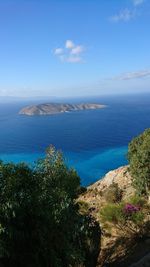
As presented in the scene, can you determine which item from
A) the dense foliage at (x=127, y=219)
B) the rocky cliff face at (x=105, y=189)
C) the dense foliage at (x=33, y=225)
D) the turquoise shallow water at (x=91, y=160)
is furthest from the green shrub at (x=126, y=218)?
the turquoise shallow water at (x=91, y=160)

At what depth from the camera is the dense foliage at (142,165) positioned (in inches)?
1197

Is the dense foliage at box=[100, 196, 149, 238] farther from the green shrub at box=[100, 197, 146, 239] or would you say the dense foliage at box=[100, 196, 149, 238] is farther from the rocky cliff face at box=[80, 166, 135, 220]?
the rocky cliff face at box=[80, 166, 135, 220]

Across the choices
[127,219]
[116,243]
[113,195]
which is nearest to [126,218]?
[127,219]

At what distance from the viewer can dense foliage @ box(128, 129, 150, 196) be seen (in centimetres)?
3041

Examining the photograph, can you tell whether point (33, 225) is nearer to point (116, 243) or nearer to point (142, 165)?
point (116, 243)

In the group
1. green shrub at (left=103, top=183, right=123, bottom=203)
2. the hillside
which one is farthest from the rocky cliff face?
green shrub at (left=103, top=183, right=123, bottom=203)

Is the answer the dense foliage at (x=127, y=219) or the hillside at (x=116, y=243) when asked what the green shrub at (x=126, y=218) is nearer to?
the dense foliage at (x=127, y=219)

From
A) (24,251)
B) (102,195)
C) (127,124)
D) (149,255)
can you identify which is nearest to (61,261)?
(24,251)

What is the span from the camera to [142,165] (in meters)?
30.7

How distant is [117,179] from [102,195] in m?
6.45

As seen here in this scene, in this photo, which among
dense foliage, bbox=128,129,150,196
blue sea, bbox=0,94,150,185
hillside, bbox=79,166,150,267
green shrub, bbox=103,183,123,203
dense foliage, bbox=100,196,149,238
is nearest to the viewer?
hillside, bbox=79,166,150,267

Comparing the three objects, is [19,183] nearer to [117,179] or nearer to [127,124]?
[117,179]

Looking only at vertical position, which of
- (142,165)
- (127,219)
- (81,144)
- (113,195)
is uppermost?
(142,165)

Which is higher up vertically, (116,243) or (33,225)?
Answer: (33,225)
